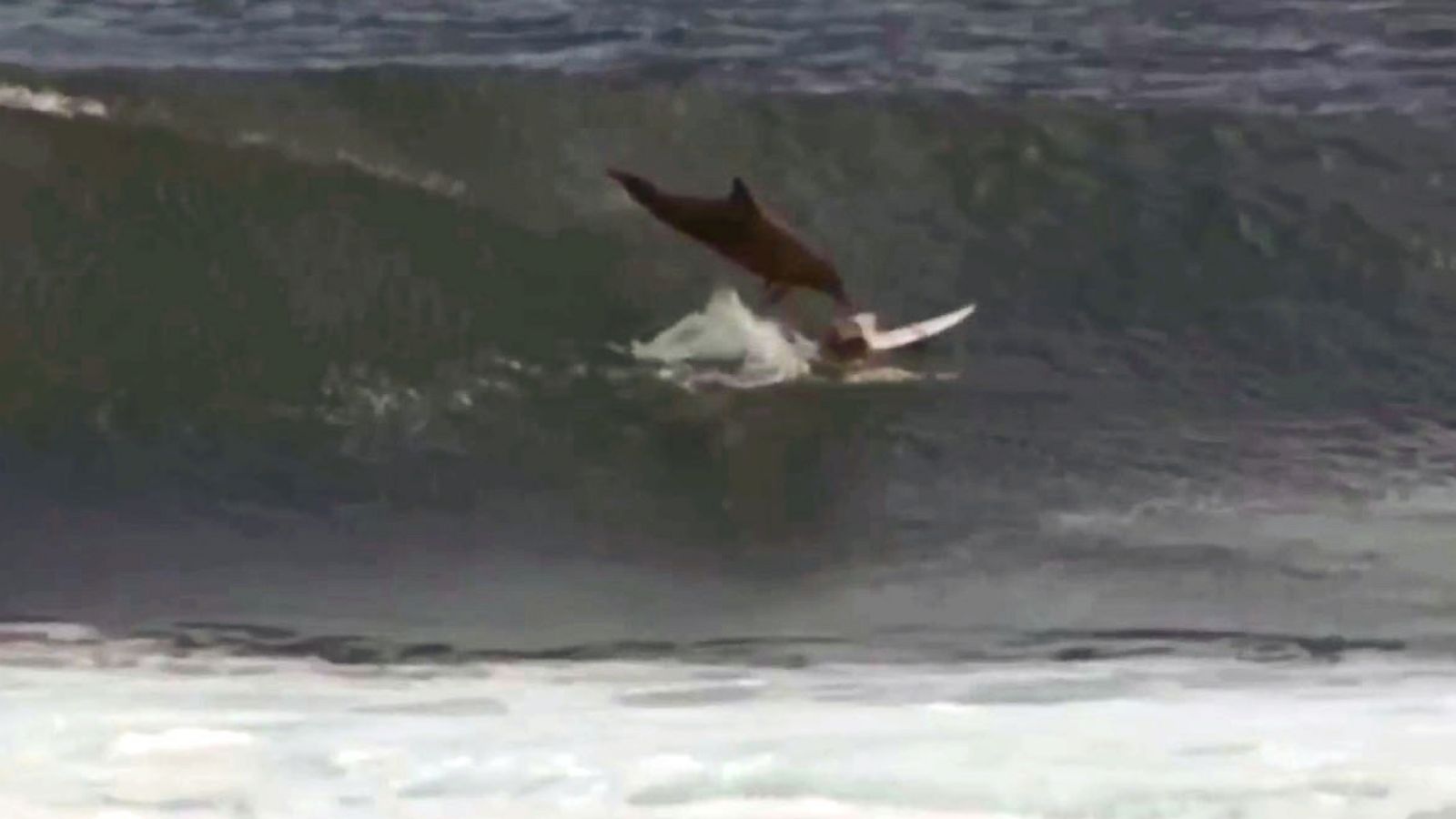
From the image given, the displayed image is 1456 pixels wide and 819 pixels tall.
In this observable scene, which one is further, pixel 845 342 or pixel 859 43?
pixel 859 43

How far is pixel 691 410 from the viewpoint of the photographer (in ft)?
14.9

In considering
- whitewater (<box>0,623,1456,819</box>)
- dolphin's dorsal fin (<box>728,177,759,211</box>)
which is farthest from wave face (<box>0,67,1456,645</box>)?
whitewater (<box>0,623,1456,819</box>)

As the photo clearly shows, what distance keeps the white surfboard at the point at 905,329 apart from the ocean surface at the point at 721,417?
0.05 m

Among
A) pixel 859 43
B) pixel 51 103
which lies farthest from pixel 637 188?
pixel 51 103

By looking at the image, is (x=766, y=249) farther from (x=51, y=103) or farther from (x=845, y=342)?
(x=51, y=103)

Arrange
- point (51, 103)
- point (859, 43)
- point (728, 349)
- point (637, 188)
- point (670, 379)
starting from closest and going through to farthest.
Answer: point (670, 379) → point (728, 349) → point (637, 188) → point (51, 103) → point (859, 43)

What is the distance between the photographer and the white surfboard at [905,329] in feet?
15.6

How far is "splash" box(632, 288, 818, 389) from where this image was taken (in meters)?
4.66

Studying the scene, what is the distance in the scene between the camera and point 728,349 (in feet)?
15.7

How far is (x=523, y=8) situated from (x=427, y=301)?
1.93 meters

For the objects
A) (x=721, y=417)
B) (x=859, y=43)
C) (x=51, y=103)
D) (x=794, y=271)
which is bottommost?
(x=721, y=417)

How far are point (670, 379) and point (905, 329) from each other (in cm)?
52

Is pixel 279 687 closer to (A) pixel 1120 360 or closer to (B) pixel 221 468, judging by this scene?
(B) pixel 221 468

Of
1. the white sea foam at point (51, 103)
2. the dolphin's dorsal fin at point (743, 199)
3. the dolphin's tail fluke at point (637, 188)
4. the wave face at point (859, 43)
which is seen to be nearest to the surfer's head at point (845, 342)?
the dolphin's dorsal fin at point (743, 199)
